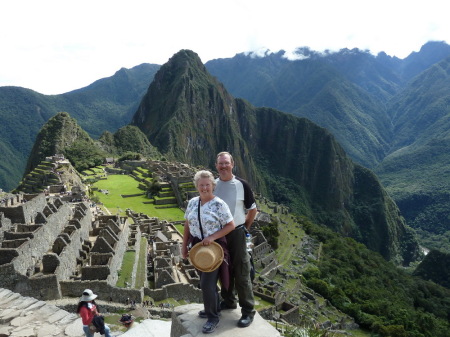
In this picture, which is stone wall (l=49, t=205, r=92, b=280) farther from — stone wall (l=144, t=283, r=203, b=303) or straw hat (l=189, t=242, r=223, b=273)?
straw hat (l=189, t=242, r=223, b=273)

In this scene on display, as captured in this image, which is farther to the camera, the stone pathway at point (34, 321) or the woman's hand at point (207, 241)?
the stone pathway at point (34, 321)

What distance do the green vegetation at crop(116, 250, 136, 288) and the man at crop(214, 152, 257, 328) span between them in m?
11.9

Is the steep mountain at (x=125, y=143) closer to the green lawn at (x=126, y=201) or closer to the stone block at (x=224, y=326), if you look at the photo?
the green lawn at (x=126, y=201)

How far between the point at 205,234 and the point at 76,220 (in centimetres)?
1606

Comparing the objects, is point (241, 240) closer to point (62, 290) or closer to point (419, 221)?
point (62, 290)

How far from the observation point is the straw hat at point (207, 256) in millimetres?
5391

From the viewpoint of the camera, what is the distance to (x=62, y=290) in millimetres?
14102

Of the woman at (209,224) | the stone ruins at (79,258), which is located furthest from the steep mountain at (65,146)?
the woman at (209,224)

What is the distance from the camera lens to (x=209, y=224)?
554cm

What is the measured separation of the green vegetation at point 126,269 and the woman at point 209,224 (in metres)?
11.8

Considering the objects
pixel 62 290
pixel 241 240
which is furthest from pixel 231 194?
pixel 62 290

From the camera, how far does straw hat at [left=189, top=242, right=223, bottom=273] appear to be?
5.39 metres

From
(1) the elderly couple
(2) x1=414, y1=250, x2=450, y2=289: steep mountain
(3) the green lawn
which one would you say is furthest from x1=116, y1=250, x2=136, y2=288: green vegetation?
(2) x1=414, y1=250, x2=450, y2=289: steep mountain

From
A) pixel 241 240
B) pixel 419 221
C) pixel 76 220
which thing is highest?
pixel 241 240
